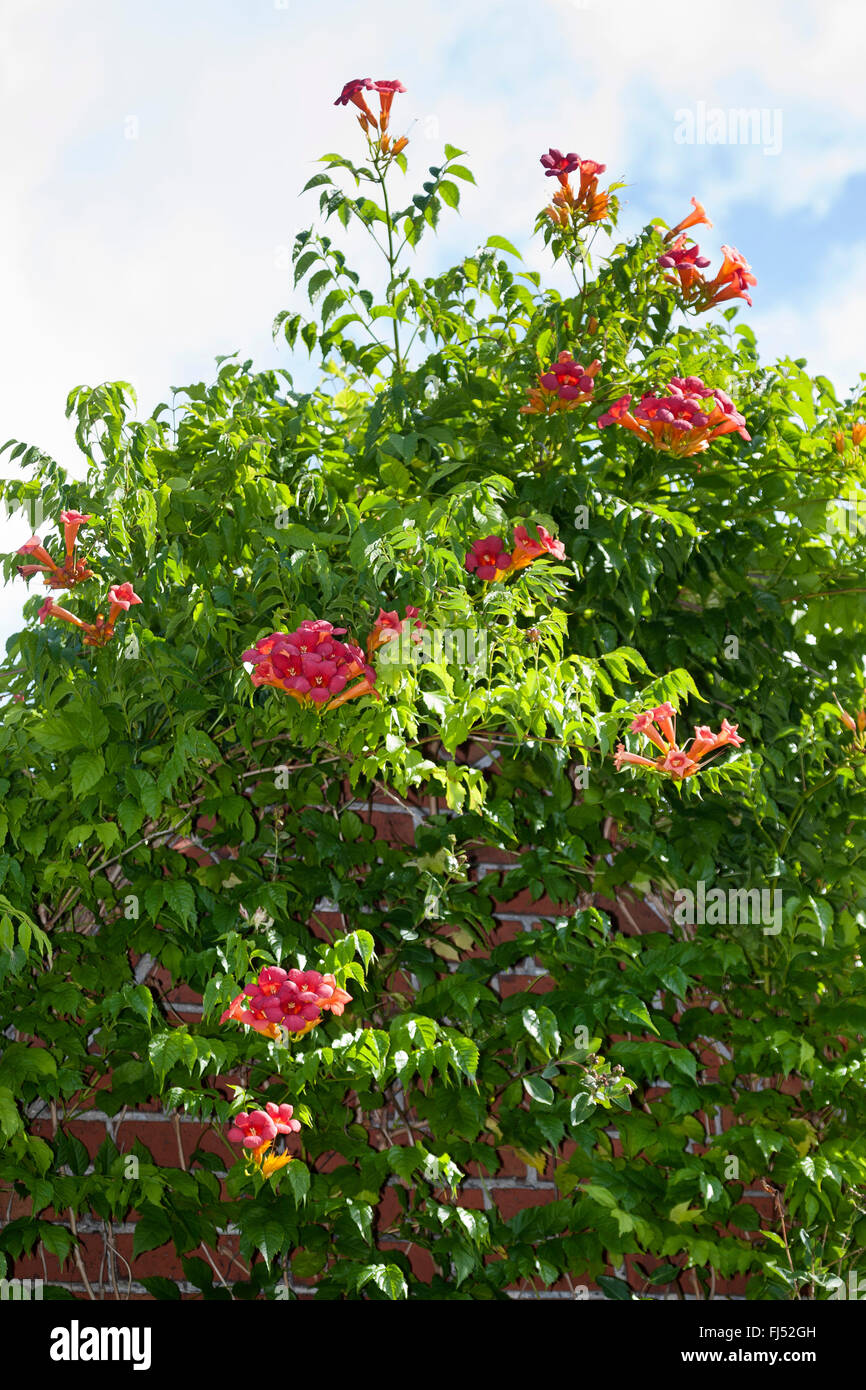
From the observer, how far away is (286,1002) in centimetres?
270

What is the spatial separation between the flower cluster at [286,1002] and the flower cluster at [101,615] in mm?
979

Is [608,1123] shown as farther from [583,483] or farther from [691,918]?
[583,483]

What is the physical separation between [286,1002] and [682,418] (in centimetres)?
181

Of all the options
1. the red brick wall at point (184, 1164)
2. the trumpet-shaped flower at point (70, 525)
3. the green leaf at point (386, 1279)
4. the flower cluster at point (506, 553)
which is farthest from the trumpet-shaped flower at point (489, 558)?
the green leaf at point (386, 1279)

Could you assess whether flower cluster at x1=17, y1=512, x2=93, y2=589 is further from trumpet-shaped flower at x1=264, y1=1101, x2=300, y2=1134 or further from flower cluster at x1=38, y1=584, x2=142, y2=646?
trumpet-shaped flower at x1=264, y1=1101, x2=300, y2=1134

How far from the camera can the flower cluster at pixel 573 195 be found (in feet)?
11.6

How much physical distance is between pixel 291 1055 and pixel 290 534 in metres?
1.28

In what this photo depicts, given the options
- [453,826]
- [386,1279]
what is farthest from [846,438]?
[386,1279]

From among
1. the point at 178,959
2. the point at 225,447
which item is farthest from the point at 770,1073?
the point at 225,447

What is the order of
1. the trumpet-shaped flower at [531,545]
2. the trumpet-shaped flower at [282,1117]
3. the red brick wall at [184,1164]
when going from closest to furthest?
the trumpet-shaped flower at [282,1117], the trumpet-shaped flower at [531,545], the red brick wall at [184,1164]

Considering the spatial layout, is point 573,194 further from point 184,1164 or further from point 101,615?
point 184,1164

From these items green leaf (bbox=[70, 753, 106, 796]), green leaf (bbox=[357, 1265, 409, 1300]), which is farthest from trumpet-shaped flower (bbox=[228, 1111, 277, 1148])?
green leaf (bbox=[70, 753, 106, 796])

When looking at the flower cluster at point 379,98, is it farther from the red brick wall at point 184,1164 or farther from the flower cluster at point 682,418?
the red brick wall at point 184,1164
